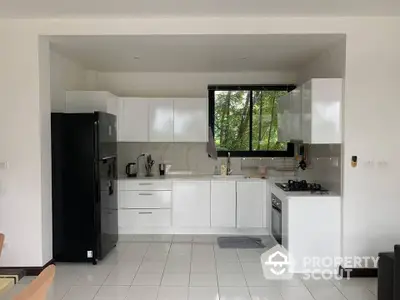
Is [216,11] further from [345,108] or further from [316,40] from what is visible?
[345,108]

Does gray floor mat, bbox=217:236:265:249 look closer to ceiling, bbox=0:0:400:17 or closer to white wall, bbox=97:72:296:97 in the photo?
white wall, bbox=97:72:296:97

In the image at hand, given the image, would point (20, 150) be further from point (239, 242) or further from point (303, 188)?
point (303, 188)

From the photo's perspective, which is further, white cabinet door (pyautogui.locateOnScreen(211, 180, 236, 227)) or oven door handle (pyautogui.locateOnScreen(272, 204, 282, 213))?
white cabinet door (pyautogui.locateOnScreen(211, 180, 236, 227))

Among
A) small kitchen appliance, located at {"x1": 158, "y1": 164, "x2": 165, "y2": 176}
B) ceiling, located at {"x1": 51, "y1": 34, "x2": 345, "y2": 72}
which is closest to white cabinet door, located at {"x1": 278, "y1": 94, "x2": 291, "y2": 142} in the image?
ceiling, located at {"x1": 51, "y1": 34, "x2": 345, "y2": 72}

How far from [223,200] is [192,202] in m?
0.47

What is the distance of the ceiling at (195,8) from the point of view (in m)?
3.59

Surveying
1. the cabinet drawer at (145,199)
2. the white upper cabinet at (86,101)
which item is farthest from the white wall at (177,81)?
the cabinet drawer at (145,199)

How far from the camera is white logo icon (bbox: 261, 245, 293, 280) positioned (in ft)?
14.1

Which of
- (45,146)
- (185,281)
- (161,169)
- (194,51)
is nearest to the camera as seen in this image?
(185,281)

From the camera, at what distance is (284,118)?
568 cm

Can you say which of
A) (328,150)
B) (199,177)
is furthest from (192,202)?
(328,150)

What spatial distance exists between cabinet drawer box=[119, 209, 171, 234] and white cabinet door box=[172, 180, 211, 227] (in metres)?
0.14

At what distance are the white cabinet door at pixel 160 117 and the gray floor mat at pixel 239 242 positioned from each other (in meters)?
1.89

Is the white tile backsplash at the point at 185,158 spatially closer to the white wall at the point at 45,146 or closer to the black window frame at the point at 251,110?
the black window frame at the point at 251,110
